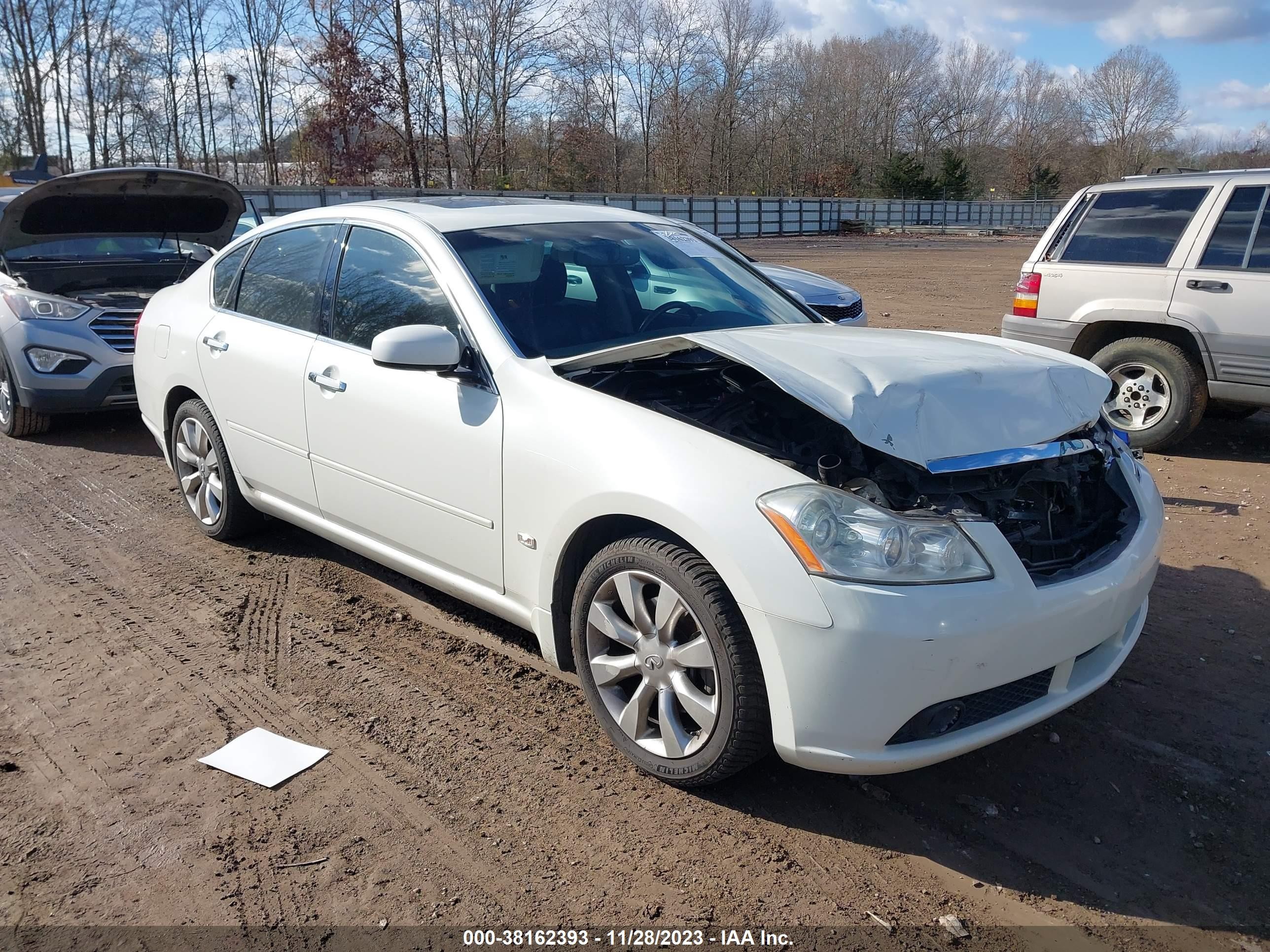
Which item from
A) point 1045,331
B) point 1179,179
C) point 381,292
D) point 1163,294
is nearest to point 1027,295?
point 1045,331

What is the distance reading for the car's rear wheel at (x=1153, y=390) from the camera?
263 inches

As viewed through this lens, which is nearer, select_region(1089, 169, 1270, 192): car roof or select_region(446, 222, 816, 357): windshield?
select_region(446, 222, 816, 357): windshield

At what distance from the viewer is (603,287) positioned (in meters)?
4.00

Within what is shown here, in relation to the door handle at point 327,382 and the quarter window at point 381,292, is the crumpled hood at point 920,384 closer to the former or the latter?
the quarter window at point 381,292

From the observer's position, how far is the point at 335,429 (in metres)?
3.97

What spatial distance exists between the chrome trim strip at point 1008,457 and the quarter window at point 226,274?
3670 millimetres

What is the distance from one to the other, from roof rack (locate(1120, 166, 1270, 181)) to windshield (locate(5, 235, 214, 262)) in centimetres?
759

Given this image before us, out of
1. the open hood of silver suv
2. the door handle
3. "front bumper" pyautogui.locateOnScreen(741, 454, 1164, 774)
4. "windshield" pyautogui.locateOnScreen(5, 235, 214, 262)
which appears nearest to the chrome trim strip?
"front bumper" pyautogui.locateOnScreen(741, 454, 1164, 774)

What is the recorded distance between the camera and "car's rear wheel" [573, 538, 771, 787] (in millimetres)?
2680

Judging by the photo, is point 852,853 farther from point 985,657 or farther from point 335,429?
point 335,429

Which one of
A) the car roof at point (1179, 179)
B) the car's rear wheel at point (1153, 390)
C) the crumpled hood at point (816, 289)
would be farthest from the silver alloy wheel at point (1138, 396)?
the crumpled hood at point (816, 289)

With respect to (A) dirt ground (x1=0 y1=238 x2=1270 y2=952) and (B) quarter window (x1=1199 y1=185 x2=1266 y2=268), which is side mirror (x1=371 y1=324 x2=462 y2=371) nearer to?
(A) dirt ground (x1=0 y1=238 x2=1270 y2=952)

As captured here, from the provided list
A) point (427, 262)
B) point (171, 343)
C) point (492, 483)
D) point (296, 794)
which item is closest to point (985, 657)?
point (492, 483)

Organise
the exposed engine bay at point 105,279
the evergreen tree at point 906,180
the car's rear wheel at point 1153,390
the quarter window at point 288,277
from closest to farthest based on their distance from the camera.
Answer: the quarter window at point 288,277 < the car's rear wheel at point 1153,390 < the exposed engine bay at point 105,279 < the evergreen tree at point 906,180
